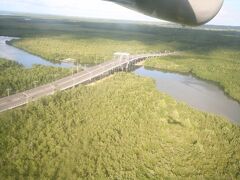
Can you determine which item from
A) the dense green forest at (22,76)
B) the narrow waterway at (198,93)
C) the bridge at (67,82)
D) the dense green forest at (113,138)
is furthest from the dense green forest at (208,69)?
the dense green forest at (22,76)

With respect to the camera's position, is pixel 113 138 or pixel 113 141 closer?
pixel 113 141

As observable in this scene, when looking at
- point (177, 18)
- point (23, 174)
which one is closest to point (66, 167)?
point (23, 174)

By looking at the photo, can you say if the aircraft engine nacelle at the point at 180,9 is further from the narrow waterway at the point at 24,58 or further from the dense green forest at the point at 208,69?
the narrow waterway at the point at 24,58

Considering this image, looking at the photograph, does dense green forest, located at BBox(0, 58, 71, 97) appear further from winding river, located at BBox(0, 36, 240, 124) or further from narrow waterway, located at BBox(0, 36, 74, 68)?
winding river, located at BBox(0, 36, 240, 124)

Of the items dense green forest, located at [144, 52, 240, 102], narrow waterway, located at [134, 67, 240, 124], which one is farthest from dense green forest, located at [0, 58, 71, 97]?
dense green forest, located at [144, 52, 240, 102]

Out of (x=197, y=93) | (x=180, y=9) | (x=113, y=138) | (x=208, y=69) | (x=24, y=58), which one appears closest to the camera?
(x=180, y=9)

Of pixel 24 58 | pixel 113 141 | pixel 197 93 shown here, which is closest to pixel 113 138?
pixel 113 141

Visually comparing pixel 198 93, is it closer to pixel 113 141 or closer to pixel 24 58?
pixel 113 141
